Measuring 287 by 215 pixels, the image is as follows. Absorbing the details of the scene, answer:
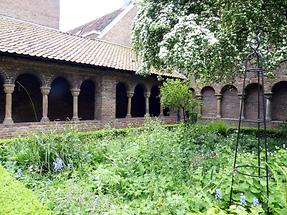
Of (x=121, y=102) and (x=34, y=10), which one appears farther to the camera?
(x=34, y=10)

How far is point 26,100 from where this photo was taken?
15.0 m

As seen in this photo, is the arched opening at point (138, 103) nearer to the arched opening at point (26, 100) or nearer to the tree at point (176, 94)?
the tree at point (176, 94)

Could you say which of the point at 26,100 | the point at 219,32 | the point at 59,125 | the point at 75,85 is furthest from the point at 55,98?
the point at 219,32

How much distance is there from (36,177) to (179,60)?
5473mm

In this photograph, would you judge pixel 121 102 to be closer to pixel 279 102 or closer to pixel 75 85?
pixel 75 85

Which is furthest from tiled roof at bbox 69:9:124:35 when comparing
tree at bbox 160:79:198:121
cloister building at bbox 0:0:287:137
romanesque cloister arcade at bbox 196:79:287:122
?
tree at bbox 160:79:198:121

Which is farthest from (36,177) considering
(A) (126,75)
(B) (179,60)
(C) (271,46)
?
(A) (126,75)

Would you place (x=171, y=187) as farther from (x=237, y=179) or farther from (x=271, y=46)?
(x=271, y=46)

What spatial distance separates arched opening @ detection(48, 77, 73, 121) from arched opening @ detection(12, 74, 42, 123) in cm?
73

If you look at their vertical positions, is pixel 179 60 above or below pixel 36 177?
above

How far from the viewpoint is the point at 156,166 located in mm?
5199

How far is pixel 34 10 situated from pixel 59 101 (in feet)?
34.7

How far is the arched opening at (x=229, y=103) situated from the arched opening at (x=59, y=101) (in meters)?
10.8

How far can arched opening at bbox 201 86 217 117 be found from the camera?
20766 mm
